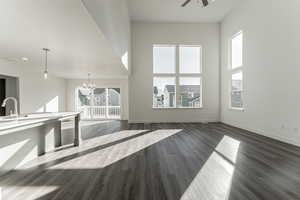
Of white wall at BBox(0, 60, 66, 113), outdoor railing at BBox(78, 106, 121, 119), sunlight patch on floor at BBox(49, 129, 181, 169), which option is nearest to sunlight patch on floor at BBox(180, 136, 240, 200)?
sunlight patch on floor at BBox(49, 129, 181, 169)

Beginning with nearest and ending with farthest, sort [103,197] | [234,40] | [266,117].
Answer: [103,197], [266,117], [234,40]

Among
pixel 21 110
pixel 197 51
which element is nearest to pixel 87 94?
pixel 21 110

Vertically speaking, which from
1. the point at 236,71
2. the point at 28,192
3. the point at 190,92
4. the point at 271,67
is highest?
the point at 236,71

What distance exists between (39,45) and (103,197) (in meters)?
3.21

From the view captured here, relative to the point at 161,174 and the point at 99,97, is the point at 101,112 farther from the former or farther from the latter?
the point at 161,174

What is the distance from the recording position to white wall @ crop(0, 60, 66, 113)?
621 centimetres

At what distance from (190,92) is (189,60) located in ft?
4.87

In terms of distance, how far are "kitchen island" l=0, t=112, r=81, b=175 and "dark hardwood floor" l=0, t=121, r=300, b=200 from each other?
181mm

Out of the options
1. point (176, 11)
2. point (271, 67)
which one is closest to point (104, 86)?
point (176, 11)

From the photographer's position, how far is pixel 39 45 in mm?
3664

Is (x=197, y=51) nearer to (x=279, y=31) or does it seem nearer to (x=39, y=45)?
(x=279, y=31)

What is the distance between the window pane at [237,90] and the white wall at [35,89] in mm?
7588

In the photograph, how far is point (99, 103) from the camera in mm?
10328

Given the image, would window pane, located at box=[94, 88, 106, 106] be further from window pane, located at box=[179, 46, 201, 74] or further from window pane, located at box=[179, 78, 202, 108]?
window pane, located at box=[179, 46, 201, 74]
